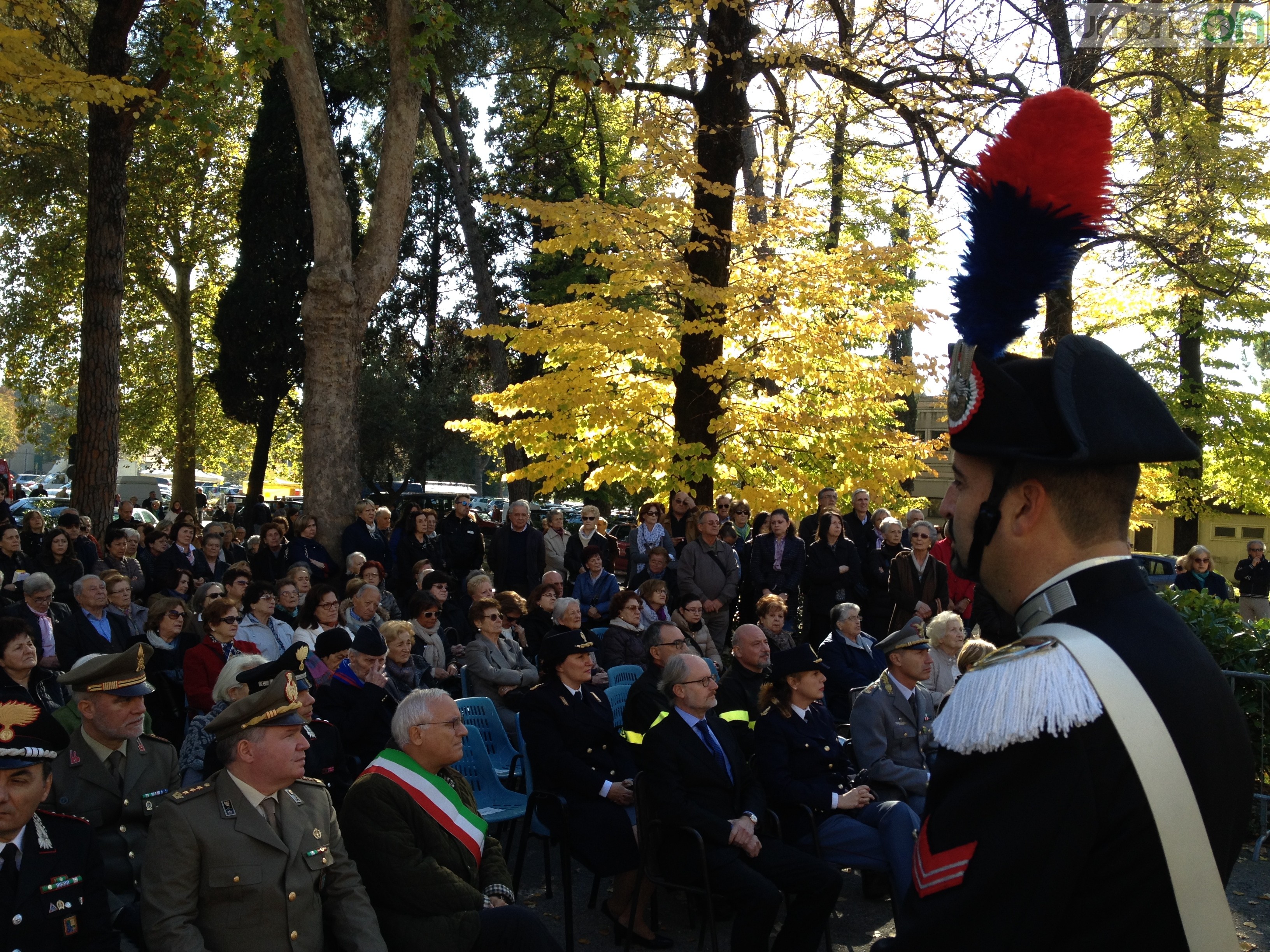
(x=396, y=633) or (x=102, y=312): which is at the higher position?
(x=102, y=312)

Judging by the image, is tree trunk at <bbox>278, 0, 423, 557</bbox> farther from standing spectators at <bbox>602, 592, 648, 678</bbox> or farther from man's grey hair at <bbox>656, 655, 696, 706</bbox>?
man's grey hair at <bbox>656, 655, 696, 706</bbox>

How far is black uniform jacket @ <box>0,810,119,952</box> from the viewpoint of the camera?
3340 mm

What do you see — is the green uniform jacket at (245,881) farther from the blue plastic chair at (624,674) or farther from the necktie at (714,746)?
the blue plastic chair at (624,674)

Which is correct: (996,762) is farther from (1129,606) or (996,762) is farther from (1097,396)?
(1097,396)

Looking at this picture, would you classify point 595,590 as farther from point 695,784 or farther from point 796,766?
point 695,784

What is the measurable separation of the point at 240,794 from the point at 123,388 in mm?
32642

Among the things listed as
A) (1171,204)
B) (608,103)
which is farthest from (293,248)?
(1171,204)

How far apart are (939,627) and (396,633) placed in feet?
13.0

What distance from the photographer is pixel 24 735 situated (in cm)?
355

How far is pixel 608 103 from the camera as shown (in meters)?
25.9

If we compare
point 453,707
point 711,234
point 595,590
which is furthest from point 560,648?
point 711,234

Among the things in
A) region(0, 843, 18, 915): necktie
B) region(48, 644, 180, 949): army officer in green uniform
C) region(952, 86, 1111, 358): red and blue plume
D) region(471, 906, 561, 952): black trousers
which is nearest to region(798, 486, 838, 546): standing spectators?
region(471, 906, 561, 952): black trousers

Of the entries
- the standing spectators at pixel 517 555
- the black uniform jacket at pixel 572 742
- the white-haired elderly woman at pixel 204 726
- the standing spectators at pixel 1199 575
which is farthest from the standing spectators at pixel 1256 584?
the white-haired elderly woman at pixel 204 726

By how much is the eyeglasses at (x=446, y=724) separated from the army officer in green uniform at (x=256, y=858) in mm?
507
